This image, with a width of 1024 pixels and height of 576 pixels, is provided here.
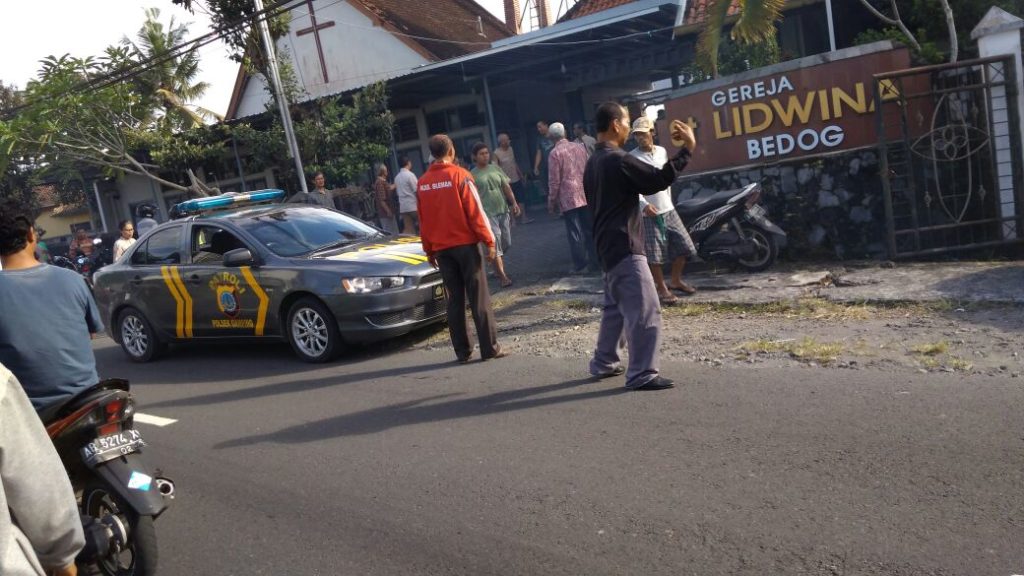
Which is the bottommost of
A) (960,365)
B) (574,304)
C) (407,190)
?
(960,365)

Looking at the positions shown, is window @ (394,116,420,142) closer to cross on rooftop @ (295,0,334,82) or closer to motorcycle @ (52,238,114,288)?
cross on rooftop @ (295,0,334,82)

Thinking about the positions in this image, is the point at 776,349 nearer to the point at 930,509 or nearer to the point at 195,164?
the point at 930,509

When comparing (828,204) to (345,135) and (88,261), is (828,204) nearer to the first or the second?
(345,135)

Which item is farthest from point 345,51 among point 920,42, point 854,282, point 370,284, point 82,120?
point 854,282

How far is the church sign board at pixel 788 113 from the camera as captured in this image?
973 centimetres

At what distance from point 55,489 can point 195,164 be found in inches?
846

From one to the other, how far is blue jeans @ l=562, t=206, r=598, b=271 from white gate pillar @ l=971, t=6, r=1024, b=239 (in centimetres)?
456

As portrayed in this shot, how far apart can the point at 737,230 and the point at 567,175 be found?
7.43ft

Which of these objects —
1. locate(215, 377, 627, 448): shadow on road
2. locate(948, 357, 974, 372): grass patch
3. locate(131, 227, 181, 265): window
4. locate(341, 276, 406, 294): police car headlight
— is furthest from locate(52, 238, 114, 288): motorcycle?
locate(948, 357, 974, 372): grass patch

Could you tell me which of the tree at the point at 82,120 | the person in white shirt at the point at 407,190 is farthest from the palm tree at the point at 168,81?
the person in white shirt at the point at 407,190

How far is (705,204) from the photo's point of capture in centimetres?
984

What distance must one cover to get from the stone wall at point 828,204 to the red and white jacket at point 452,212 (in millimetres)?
3972

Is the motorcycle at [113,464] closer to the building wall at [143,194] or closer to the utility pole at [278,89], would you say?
the utility pole at [278,89]

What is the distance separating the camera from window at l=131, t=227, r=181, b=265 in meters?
9.49
